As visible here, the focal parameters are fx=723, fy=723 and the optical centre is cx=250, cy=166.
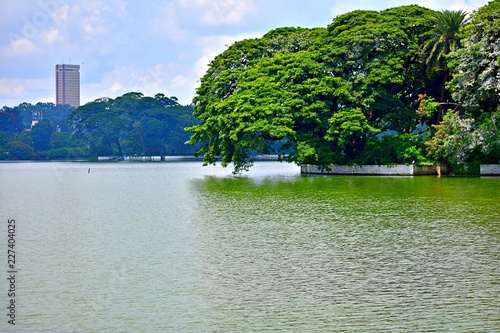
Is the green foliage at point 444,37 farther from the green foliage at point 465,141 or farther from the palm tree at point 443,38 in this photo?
the green foliage at point 465,141

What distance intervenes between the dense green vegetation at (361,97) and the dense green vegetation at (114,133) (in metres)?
86.8

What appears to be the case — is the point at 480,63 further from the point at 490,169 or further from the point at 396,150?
the point at 396,150

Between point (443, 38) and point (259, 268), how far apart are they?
37884 millimetres

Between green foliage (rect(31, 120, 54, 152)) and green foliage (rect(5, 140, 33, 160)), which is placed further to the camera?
green foliage (rect(31, 120, 54, 152))

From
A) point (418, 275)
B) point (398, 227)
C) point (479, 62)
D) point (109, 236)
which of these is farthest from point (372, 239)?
point (479, 62)

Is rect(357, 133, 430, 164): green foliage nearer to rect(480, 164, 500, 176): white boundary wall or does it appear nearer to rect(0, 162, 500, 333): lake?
rect(480, 164, 500, 176): white boundary wall

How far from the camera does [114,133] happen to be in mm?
141750

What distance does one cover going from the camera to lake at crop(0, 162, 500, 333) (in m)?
11.2

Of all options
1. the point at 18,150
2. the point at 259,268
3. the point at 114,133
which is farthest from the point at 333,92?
the point at 18,150

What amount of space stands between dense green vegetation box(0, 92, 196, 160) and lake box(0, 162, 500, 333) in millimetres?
115566

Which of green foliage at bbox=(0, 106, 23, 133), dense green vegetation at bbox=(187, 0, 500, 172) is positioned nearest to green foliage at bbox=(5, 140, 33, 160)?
green foliage at bbox=(0, 106, 23, 133)

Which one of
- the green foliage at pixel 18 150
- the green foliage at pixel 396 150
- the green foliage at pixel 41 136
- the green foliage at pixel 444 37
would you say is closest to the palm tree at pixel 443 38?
the green foliage at pixel 444 37

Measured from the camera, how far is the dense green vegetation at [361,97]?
49219 millimetres

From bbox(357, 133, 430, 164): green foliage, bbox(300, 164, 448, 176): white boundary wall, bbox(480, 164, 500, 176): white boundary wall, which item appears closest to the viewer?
bbox(480, 164, 500, 176): white boundary wall
